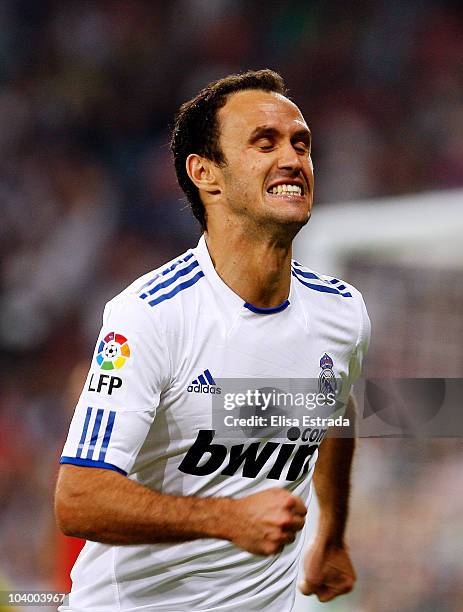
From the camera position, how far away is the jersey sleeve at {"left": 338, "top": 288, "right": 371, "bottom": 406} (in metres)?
2.51

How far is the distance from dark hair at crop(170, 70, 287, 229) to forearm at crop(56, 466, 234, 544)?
82cm

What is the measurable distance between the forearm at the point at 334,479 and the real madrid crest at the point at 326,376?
0.16m

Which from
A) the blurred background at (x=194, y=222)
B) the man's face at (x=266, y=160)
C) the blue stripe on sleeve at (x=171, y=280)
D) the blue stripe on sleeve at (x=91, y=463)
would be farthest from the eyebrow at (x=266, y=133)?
the blurred background at (x=194, y=222)

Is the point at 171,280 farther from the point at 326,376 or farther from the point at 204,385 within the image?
the point at 326,376

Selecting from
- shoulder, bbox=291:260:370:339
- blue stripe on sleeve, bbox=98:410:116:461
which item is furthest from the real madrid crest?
blue stripe on sleeve, bbox=98:410:116:461

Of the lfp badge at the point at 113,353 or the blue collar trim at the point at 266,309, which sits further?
the blue collar trim at the point at 266,309

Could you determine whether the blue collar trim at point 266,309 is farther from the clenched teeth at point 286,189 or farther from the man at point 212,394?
the clenched teeth at point 286,189

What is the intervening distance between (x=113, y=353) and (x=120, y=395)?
91 millimetres

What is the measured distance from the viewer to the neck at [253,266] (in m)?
2.32

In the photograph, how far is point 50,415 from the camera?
5.26m

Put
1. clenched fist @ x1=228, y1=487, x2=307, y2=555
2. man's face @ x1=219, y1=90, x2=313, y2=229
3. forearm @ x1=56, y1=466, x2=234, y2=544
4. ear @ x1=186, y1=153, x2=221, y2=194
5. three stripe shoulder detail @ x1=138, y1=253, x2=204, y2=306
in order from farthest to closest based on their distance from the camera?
ear @ x1=186, y1=153, x2=221, y2=194, man's face @ x1=219, y1=90, x2=313, y2=229, three stripe shoulder detail @ x1=138, y1=253, x2=204, y2=306, forearm @ x1=56, y1=466, x2=234, y2=544, clenched fist @ x1=228, y1=487, x2=307, y2=555

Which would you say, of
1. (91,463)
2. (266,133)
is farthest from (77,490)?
(266,133)

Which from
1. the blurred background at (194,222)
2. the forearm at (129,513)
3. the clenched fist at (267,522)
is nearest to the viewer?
the clenched fist at (267,522)

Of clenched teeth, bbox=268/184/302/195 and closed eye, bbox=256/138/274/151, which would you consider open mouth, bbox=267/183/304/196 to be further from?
closed eye, bbox=256/138/274/151
